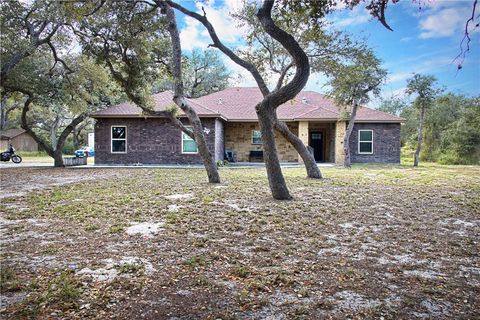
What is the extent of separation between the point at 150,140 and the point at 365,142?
11.4 m

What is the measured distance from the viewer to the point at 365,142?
1880cm

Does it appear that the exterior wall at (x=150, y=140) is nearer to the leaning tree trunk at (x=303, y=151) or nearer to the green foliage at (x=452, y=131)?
the leaning tree trunk at (x=303, y=151)

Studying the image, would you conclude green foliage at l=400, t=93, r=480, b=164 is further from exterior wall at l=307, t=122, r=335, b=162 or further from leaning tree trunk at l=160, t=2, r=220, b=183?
leaning tree trunk at l=160, t=2, r=220, b=183

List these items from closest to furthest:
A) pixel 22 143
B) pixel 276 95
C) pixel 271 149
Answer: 1. pixel 276 95
2. pixel 271 149
3. pixel 22 143

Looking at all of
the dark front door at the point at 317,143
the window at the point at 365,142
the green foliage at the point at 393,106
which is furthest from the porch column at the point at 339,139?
the green foliage at the point at 393,106

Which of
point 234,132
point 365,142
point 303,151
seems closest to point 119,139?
point 234,132

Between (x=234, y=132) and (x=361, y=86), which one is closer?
(x=361, y=86)

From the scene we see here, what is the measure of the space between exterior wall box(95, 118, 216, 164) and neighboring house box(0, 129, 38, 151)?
25177 millimetres

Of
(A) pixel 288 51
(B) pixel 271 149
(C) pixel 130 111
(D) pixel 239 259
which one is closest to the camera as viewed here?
(D) pixel 239 259

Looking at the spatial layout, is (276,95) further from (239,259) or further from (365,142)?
(365,142)

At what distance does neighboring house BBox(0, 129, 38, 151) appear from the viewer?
3690cm

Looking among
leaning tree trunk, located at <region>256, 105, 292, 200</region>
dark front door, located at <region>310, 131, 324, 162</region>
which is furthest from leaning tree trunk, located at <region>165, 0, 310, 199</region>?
dark front door, located at <region>310, 131, 324, 162</region>

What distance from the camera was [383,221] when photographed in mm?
4879

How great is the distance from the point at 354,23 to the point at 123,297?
33.7 feet
